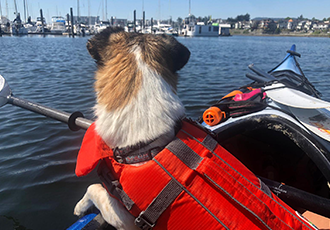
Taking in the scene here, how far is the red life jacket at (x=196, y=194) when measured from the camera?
1486 mm

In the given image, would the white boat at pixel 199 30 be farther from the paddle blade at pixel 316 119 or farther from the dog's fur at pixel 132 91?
the dog's fur at pixel 132 91

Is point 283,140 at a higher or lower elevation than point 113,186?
lower

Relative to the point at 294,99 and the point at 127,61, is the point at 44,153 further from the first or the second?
the point at 294,99

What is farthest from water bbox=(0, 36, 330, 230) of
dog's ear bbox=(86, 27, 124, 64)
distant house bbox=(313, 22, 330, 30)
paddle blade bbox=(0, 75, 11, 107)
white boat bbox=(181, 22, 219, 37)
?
distant house bbox=(313, 22, 330, 30)

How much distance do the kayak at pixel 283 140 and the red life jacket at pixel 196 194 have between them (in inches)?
23.6

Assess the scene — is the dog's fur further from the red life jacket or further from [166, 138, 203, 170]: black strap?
the red life jacket

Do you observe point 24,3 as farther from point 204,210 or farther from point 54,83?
point 204,210

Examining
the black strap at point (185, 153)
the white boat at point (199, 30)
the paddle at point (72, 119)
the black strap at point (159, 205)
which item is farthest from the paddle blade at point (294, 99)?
the white boat at point (199, 30)

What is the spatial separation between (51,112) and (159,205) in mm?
2364

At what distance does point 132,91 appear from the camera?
163cm

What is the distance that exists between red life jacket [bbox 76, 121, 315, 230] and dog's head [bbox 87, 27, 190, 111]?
51 centimetres

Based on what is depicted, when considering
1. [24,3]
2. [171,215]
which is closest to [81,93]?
[171,215]

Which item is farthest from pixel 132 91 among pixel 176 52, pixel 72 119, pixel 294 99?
pixel 294 99

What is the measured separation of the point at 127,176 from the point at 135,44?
3.46 feet
